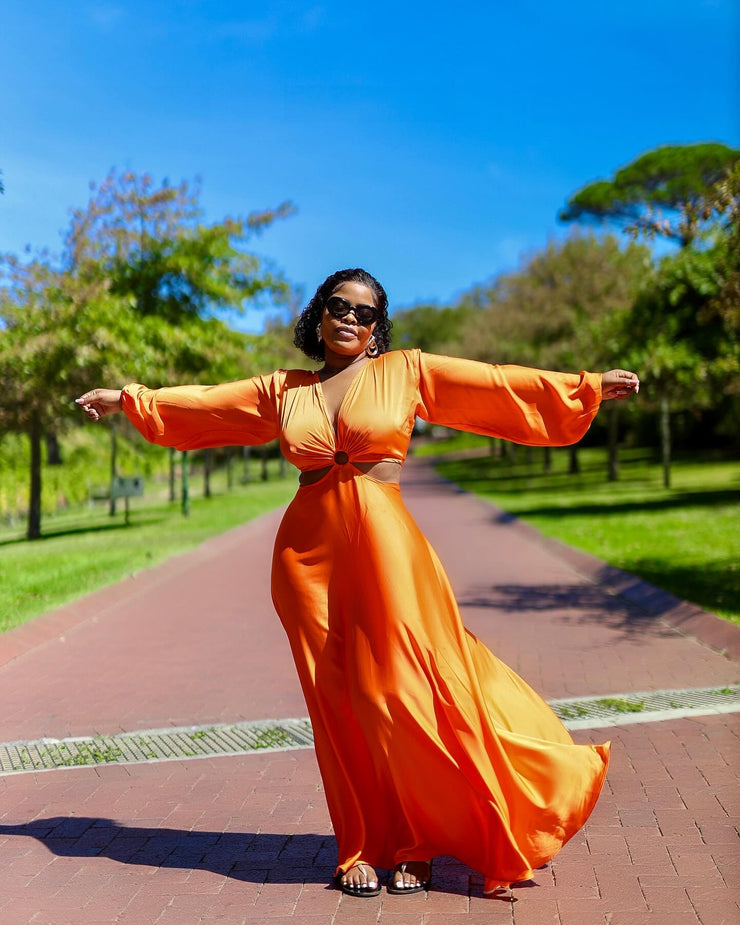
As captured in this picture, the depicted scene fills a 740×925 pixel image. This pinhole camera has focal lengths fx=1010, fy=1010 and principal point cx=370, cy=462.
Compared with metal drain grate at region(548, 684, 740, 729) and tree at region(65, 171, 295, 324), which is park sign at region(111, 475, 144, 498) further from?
metal drain grate at region(548, 684, 740, 729)

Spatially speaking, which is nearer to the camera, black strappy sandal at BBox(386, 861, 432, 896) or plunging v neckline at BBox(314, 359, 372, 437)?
black strappy sandal at BBox(386, 861, 432, 896)

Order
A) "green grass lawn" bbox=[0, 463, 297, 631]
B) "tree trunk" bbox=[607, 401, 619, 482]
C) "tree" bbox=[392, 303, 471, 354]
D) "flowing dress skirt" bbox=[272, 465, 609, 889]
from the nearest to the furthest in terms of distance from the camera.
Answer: "flowing dress skirt" bbox=[272, 465, 609, 889] < "green grass lawn" bbox=[0, 463, 297, 631] < "tree trunk" bbox=[607, 401, 619, 482] < "tree" bbox=[392, 303, 471, 354]

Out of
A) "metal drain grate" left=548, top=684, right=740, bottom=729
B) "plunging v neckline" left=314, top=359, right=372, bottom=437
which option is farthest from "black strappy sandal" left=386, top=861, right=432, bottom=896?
"metal drain grate" left=548, top=684, right=740, bottom=729

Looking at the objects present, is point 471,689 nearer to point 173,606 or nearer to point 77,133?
point 77,133

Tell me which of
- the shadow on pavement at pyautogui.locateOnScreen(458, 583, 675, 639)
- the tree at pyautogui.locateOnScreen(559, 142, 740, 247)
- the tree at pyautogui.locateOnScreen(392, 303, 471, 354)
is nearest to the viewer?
the shadow on pavement at pyautogui.locateOnScreen(458, 583, 675, 639)

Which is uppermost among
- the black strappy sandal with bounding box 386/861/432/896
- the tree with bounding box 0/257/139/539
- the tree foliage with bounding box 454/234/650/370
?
the tree foliage with bounding box 454/234/650/370

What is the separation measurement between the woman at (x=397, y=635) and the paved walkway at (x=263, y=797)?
0.23m

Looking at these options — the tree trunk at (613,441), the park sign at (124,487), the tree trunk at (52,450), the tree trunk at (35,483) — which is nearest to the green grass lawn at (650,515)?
the tree trunk at (613,441)

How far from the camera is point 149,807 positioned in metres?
4.41

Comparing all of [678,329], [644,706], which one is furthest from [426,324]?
[644,706]

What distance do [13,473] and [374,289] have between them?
990cm

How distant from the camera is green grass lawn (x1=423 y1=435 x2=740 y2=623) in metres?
11.5

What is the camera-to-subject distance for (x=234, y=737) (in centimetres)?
550

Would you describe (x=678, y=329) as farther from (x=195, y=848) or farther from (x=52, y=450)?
(x=195, y=848)
